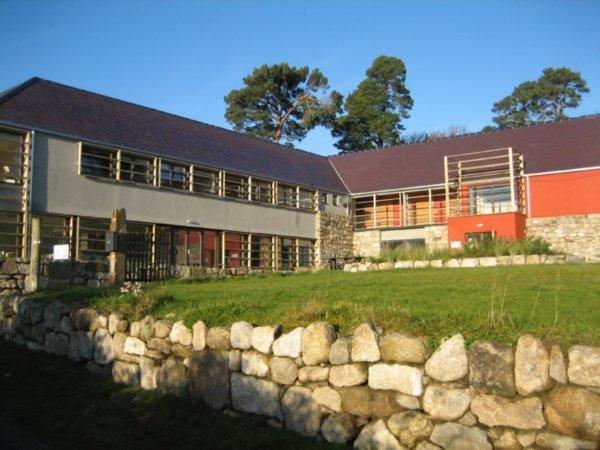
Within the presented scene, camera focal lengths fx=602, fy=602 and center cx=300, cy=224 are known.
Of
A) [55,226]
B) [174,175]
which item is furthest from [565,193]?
[55,226]

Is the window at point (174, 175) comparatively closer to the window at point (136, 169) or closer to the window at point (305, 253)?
the window at point (136, 169)

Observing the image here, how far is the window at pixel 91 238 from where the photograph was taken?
2217 centimetres

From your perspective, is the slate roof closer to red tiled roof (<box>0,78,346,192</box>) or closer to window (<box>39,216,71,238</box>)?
red tiled roof (<box>0,78,346,192</box>)

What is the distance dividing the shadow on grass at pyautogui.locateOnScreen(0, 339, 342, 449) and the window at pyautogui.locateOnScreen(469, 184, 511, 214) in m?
25.0

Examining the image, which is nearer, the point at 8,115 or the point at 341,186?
the point at 8,115

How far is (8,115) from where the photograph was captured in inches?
804

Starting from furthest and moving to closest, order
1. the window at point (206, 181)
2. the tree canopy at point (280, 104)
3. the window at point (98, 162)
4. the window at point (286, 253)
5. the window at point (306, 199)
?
the tree canopy at point (280, 104) → the window at point (306, 199) → the window at point (286, 253) → the window at point (206, 181) → the window at point (98, 162)

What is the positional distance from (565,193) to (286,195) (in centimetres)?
1394

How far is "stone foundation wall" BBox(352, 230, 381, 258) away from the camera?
116 feet

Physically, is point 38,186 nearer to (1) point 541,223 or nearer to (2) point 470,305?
(2) point 470,305

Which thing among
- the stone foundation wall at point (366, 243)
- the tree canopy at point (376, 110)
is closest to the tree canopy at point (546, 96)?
the tree canopy at point (376, 110)

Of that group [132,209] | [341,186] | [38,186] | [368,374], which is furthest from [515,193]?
[368,374]

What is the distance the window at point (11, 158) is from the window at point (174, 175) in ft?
20.6

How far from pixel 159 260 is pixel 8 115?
8.49 m
